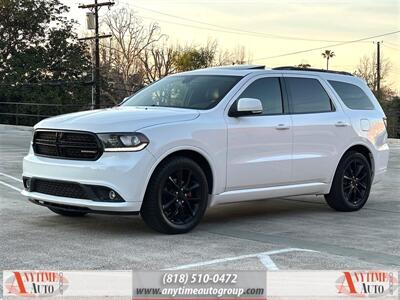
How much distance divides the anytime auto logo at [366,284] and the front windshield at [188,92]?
2.85 m

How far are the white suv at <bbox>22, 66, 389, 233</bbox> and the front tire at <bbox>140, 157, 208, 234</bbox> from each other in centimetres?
1

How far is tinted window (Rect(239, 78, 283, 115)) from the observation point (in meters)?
7.44

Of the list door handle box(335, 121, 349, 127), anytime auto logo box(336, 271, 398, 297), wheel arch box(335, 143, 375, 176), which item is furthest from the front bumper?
wheel arch box(335, 143, 375, 176)

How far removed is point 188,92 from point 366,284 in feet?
11.5

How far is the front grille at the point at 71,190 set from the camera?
623 cm

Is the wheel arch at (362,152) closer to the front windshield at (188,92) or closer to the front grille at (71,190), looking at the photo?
the front windshield at (188,92)

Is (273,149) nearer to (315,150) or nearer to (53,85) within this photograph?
(315,150)

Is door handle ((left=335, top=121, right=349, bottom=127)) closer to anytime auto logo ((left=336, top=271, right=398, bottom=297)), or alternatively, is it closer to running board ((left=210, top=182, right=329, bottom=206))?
running board ((left=210, top=182, right=329, bottom=206))

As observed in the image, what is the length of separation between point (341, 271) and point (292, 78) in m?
3.44

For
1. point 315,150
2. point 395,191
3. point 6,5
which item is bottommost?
point 395,191

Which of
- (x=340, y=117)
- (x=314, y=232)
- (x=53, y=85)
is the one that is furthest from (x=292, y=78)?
(x=53, y=85)

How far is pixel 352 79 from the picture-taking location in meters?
8.99

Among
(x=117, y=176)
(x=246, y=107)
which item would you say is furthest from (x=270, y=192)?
(x=117, y=176)

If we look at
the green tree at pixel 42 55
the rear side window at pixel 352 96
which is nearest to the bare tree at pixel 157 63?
the green tree at pixel 42 55
